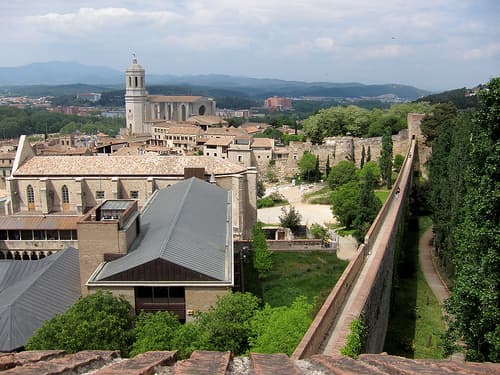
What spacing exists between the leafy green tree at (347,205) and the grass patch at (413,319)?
810 cm

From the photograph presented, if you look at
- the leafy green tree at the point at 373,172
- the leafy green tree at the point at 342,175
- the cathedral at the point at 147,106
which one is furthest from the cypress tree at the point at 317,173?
the cathedral at the point at 147,106

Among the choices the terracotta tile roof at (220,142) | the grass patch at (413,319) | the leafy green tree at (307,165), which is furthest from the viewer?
the terracotta tile roof at (220,142)

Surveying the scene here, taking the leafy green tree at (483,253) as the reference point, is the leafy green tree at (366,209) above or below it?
below

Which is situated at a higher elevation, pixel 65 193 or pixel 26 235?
pixel 65 193

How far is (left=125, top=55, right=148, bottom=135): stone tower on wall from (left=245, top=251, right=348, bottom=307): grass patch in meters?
84.7

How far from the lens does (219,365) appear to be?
566 centimetres

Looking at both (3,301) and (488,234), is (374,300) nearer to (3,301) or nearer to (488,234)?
(488,234)

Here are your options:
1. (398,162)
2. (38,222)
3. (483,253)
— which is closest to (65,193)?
(38,222)

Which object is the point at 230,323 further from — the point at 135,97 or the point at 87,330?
the point at 135,97

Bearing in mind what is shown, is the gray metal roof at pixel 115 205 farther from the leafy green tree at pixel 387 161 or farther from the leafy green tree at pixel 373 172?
the leafy green tree at pixel 373 172

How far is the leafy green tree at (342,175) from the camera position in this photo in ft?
168

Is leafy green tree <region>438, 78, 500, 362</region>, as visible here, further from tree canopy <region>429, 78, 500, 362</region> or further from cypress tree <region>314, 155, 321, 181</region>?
cypress tree <region>314, 155, 321, 181</region>

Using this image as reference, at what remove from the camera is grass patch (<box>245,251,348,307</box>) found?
25.0 m

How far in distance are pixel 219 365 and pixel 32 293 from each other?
15730 millimetres
